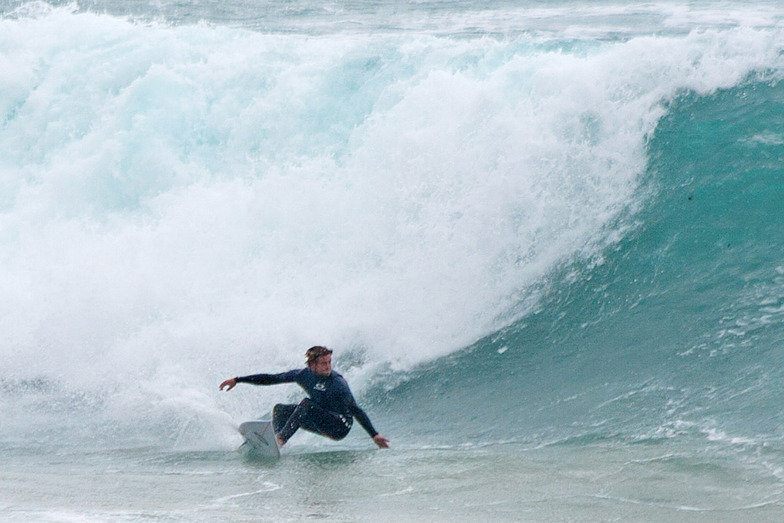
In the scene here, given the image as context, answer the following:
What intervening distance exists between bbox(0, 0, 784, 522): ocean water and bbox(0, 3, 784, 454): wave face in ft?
0.11

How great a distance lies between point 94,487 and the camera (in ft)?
21.8

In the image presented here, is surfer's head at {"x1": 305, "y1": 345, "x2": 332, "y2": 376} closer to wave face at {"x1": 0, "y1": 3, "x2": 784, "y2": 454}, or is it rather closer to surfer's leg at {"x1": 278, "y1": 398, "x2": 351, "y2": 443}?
surfer's leg at {"x1": 278, "y1": 398, "x2": 351, "y2": 443}

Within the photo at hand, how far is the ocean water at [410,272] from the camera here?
6.65 m

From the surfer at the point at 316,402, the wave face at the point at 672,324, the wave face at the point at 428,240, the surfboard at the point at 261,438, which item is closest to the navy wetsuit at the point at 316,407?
the surfer at the point at 316,402

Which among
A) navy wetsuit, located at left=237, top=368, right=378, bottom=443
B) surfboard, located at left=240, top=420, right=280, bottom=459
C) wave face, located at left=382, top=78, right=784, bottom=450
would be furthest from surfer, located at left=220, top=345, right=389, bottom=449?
wave face, located at left=382, top=78, right=784, bottom=450

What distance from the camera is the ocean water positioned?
6652 millimetres

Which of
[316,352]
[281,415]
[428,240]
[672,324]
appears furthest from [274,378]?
[672,324]

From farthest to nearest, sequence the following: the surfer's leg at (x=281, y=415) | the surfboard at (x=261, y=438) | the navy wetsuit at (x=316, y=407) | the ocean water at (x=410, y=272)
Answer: the surfer's leg at (x=281, y=415)
the navy wetsuit at (x=316, y=407)
the surfboard at (x=261, y=438)
the ocean water at (x=410, y=272)

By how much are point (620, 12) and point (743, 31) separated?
549cm

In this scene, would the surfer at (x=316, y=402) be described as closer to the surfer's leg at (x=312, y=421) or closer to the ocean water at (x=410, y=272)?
the surfer's leg at (x=312, y=421)

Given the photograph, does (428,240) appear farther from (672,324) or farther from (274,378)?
(274,378)

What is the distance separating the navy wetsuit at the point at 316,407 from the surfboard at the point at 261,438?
175 millimetres

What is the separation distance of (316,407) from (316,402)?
0.04m

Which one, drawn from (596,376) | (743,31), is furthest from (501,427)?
(743,31)
